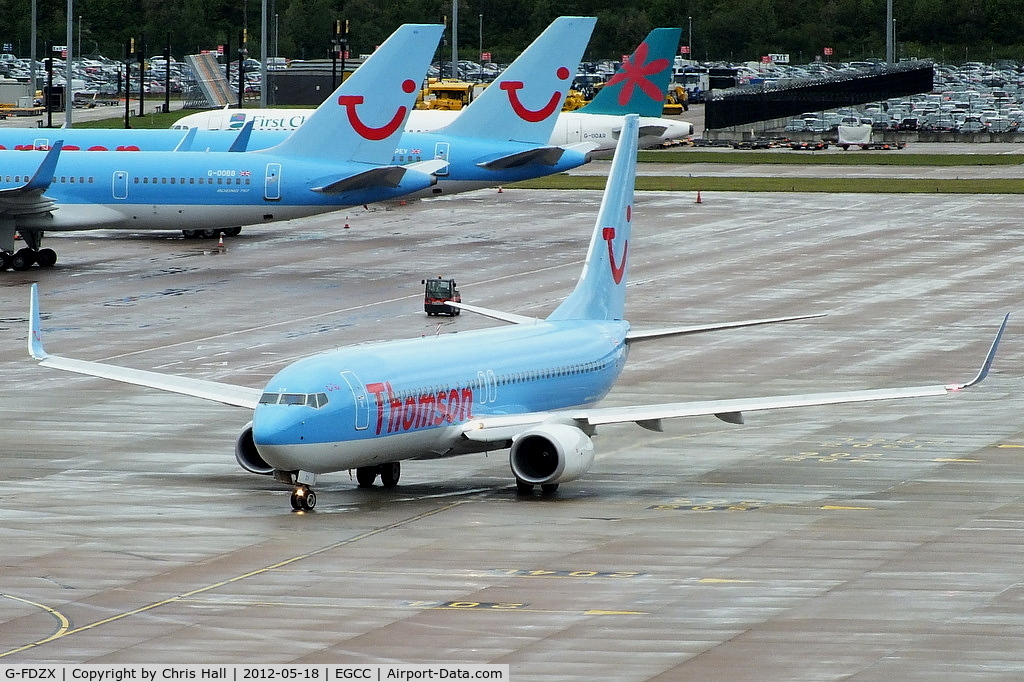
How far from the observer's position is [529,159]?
8062cm

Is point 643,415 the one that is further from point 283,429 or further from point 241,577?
point 241,577

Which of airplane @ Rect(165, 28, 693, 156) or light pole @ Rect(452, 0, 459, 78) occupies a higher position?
light pole @ Rect(452, 0, 459, 78)

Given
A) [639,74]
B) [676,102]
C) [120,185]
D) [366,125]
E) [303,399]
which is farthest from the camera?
[676,102]

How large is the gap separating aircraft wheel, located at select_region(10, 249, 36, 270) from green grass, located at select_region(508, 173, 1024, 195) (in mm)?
38454

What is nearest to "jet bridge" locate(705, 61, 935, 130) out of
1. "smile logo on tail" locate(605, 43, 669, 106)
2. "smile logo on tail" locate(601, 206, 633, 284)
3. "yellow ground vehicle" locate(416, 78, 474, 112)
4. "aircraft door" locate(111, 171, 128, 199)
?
"yellow ground vehicle" locate(416, 78, 474, 112)

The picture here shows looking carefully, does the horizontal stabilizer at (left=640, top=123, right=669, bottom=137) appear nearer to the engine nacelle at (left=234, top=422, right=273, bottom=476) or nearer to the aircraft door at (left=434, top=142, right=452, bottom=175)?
the aircraft door at (left=434, top=142, right=452, bottom=175)


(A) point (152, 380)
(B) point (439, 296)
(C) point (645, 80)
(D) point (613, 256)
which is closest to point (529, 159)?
(C) point (645, 80)

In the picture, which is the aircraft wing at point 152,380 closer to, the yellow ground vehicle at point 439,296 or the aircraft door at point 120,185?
the yellow ground vehicle at point 439,296

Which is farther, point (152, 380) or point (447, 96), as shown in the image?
point (447, 96)

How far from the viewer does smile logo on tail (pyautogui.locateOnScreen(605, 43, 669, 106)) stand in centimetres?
9781

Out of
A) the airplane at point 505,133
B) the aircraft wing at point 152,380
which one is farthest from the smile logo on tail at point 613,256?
the airplane at point 505,133

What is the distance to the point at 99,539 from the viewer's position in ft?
97.6

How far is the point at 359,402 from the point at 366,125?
42449 mm

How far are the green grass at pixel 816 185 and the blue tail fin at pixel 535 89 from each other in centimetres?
1970
